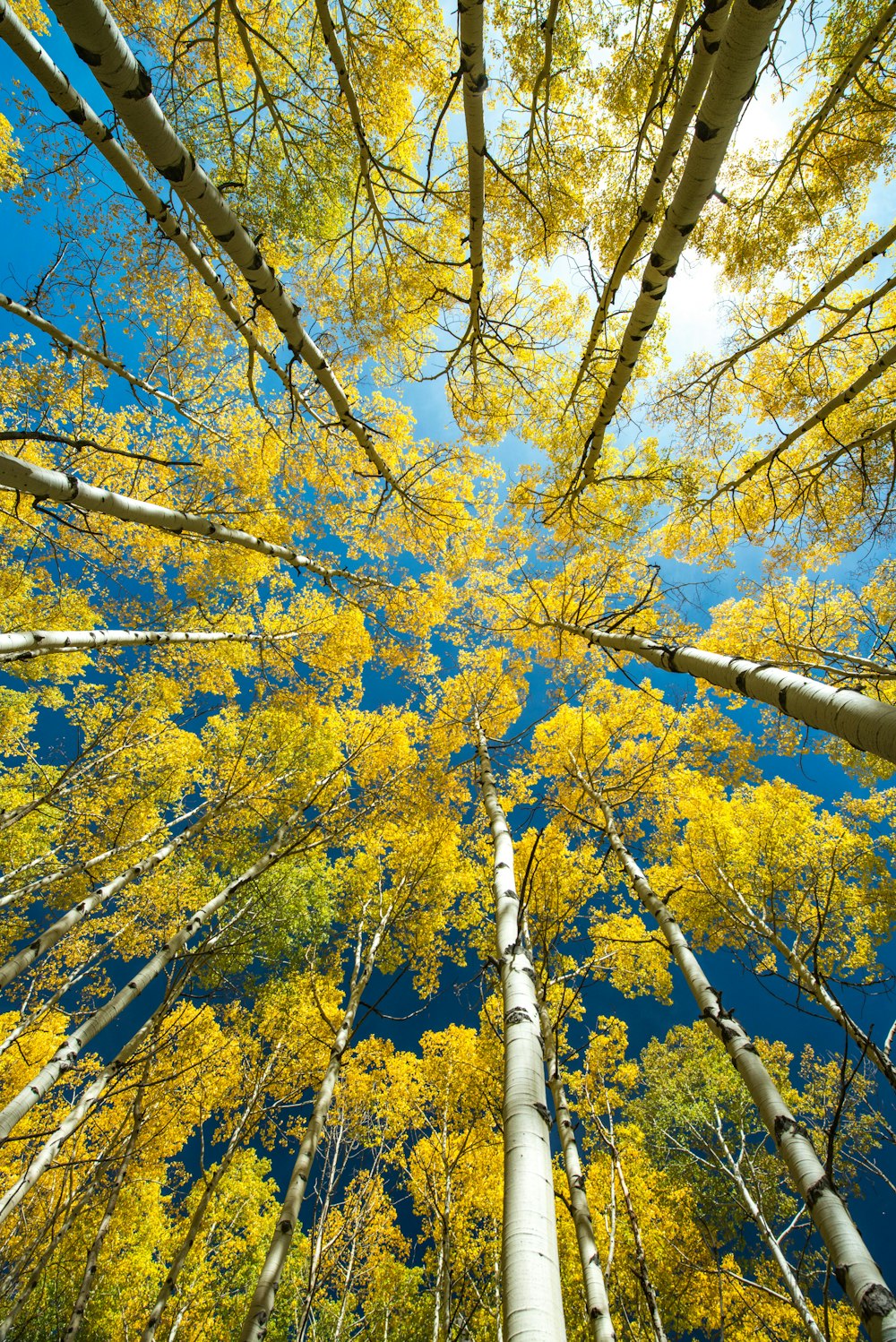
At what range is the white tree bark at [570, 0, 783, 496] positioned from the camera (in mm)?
1886

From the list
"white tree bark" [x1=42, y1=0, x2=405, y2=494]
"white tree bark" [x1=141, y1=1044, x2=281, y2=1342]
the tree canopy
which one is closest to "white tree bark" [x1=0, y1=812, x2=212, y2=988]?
the tree canopy

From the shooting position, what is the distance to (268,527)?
7.09 meters

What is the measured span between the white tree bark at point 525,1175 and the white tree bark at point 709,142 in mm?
3507

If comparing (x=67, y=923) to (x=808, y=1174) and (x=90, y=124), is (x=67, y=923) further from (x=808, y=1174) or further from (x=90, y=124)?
(x=90, y=124)

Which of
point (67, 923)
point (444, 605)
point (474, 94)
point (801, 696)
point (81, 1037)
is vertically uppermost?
point (444, 605)

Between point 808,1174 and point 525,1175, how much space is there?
1604 millimetres

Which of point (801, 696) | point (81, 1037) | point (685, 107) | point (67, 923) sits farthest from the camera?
point (67, 923)

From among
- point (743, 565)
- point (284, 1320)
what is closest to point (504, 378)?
point (284, 1320)

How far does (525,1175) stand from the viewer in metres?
1.63

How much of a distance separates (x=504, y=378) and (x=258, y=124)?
3.47 meters

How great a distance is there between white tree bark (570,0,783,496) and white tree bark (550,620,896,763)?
1.91 metres

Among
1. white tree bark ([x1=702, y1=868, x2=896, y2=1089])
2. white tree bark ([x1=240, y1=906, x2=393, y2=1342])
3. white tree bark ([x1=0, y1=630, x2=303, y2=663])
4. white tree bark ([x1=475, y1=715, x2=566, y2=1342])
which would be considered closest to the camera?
white tree bark ([x1=475, y1=715, x2=566, y2=1342])

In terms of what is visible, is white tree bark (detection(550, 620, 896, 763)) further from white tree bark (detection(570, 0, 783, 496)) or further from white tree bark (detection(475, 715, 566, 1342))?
white tree bark (detection(570, 0, 783, 496))

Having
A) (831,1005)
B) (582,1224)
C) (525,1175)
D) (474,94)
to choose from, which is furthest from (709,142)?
(582,1224)
